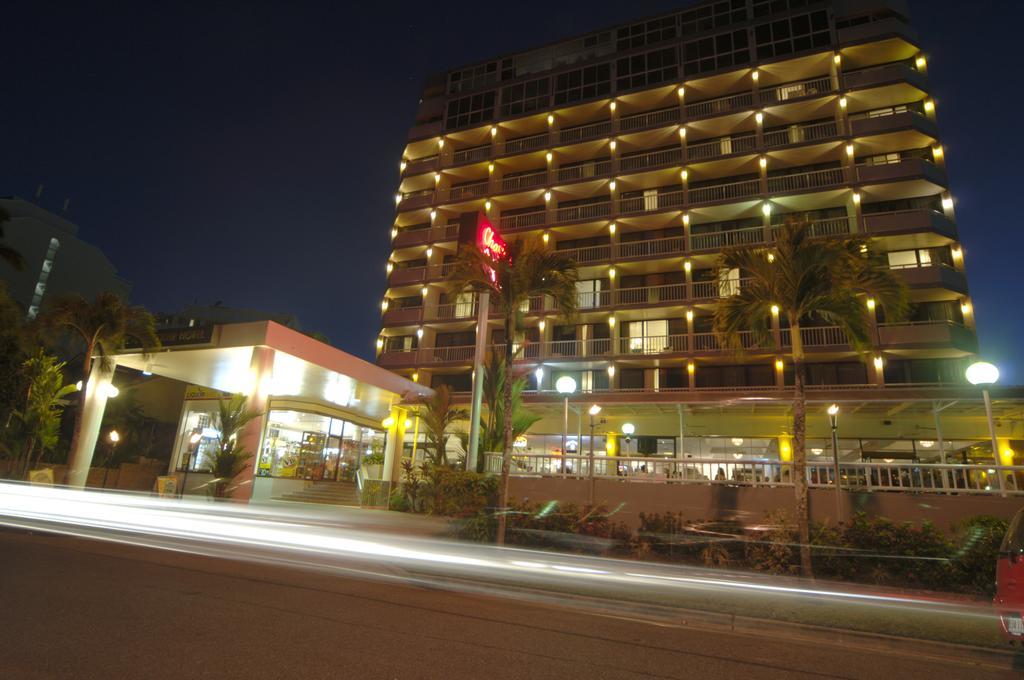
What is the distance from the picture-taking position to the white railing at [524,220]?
38062mm

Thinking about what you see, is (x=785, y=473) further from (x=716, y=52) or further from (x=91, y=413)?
(x=716, y=52)

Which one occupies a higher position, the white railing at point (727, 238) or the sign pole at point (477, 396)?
the white railing at point (727, 238)

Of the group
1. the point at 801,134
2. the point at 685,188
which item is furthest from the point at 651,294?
the point at 801,134

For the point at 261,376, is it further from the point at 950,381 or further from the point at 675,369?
the point at 950,381

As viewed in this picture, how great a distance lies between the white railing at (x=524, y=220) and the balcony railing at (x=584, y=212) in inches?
45.3

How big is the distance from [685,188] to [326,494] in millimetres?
27003

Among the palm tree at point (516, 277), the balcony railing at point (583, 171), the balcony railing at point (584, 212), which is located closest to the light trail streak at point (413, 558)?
the palm tree at point (516, 277)

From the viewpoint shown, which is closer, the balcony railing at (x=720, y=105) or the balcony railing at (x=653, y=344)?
the balcony railing at (x=653, y=344)

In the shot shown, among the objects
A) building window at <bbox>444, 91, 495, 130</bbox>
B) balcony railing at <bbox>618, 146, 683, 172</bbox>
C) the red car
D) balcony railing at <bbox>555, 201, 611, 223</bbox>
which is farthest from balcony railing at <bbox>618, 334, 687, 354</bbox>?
the red car

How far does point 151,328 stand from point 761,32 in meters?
38.5

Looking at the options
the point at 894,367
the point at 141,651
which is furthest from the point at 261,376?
the point at 894,367

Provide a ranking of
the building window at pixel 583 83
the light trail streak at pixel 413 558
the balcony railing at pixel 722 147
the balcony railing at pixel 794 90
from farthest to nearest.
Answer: the building window at pixel 583 83, the balcony railing at pixel 722 147, the balcony railing at pixel 794 90, the light trail streak at pixel 413 558

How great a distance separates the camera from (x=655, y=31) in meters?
39.3

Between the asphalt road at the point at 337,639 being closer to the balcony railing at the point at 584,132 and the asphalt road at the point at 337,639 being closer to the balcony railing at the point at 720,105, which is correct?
the balcony railing at the point at 720,105
